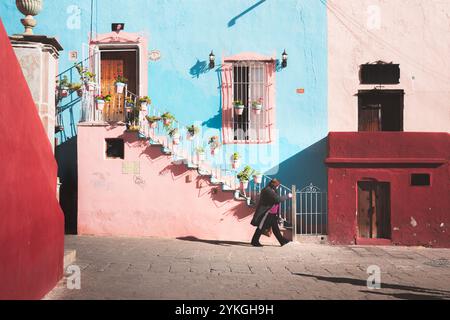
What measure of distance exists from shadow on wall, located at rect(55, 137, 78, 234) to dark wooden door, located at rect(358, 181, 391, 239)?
7380 mm

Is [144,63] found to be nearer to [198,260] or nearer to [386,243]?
[198,260]

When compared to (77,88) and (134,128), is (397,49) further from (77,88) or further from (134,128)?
(77,88)

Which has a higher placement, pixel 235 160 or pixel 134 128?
pixel 134 128

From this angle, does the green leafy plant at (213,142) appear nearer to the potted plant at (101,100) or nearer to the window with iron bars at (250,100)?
the window with iron bars at (250,100)

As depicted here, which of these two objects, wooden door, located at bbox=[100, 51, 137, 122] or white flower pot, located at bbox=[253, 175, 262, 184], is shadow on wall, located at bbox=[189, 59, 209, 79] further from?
white flower pot, located at bbox=[253, 175, 262, 184]

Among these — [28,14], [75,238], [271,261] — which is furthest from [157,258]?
[28,14]

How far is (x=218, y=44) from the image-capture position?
1459 centimetres

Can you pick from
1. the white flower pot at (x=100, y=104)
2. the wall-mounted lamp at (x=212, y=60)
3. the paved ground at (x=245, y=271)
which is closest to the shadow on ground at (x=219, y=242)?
the paved ground at (x=245, y=271)

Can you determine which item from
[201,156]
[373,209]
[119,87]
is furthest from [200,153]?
[373,209]

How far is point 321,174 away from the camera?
47.9 feet

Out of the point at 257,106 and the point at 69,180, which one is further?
the point at 257,106

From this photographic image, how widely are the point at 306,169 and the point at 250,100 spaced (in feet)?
8.07

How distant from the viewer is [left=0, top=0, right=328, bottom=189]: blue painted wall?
14570 mm

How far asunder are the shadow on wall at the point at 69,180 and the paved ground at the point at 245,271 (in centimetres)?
130
